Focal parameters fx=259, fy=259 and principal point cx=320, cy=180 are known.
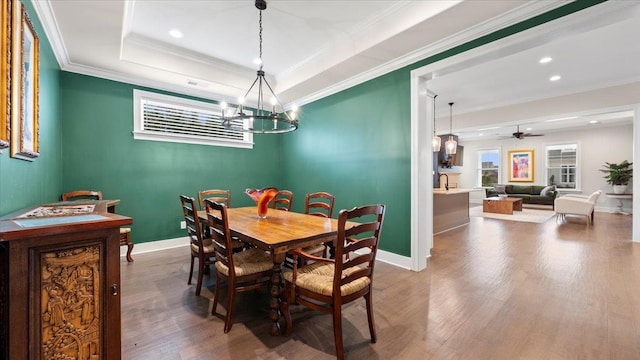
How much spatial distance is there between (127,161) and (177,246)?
149 centimetres

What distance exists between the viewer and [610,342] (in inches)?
70.7

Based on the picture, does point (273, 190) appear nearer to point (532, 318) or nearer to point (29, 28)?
point (29, 28)

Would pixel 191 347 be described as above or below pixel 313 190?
below

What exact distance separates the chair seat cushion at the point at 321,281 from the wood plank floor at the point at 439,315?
16.6 inches

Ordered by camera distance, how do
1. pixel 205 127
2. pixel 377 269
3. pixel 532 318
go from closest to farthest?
1. pixel 532 318
2. pixel 377 269
3. pixel 205 127

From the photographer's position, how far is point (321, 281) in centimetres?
175

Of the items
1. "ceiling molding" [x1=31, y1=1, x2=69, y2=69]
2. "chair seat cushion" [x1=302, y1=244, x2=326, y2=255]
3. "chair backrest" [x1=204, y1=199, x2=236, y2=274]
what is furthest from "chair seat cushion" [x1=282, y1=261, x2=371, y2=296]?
"ceiling molding" [x1=31, y1=1, x2=69, y2=69]

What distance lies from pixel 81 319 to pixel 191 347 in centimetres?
81

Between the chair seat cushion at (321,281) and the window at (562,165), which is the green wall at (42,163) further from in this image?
the window at (562,165)

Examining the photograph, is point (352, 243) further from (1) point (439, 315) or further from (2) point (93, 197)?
(2) point (93, 197)

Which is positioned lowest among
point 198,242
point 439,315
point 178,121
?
point 439,315

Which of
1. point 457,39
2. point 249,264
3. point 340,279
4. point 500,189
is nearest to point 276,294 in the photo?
point 249,264

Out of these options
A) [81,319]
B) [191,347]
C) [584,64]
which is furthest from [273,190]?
[584,64]

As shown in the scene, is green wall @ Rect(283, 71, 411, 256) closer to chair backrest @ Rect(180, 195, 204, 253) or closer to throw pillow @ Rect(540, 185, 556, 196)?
chair backrest @ Rect(180, 195, 204, 253)
